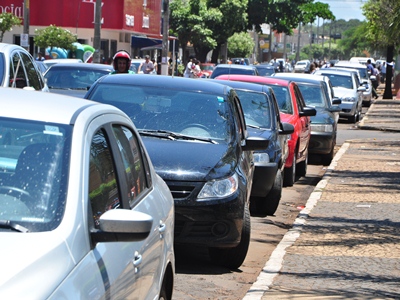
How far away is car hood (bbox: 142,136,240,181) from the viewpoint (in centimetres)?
804

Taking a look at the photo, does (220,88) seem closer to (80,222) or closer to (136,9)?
(80,222)

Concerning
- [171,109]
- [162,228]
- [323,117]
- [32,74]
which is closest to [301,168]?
[323,117]

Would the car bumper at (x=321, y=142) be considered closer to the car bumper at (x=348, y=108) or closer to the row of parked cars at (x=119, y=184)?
the row of parked cars at (x=119, y=184)

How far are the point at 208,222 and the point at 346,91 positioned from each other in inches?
907

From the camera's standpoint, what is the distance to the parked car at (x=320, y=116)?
18422 millimetres

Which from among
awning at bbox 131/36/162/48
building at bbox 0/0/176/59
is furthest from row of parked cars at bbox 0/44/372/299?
awning at bbox 131/36/162/48

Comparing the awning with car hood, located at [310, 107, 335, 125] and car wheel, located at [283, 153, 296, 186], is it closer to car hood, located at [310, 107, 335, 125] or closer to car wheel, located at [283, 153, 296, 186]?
car hood, located at [310, 107, 335, 125]

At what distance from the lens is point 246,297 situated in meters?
7.18

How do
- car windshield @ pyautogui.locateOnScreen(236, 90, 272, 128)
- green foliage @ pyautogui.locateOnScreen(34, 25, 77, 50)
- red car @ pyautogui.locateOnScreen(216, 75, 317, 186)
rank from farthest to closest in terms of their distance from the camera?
green foliage @ pyautogui.locateOnScreen(34, 25, 77, 50), red car @ pyautogui.locateOnScreen(216, 75, 317, 186), car windshield @ pyautogui.locateOnScreen(236, 90, 272, 128)

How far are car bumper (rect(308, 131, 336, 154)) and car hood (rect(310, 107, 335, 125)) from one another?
0.90ft

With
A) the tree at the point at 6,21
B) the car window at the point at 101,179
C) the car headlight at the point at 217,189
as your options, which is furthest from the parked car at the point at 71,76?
the tree at the point at 6,21

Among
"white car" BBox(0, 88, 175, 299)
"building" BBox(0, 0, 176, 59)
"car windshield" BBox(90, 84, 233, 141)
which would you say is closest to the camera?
"white car" BBox(0, 88, 175, 299)

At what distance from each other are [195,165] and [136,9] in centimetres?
4982

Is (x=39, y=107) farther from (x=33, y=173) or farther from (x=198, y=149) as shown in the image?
(x=198, y=149)
